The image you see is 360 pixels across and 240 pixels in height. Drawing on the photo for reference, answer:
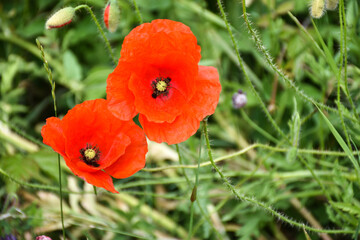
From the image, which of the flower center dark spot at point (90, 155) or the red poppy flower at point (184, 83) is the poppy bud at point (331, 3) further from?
the flower center dark spot at point (90, 155)

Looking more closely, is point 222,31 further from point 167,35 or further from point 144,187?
point 167,35

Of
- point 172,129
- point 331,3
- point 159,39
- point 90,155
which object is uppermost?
point 331,3

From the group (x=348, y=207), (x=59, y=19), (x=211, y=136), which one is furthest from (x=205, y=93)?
(x=211, y=136)

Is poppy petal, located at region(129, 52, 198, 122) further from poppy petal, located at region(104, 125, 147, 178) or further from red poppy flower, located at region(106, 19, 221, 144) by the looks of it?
poppy petal, located at region(104, 125, 147, 178)

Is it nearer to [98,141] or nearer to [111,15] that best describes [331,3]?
[111,15]

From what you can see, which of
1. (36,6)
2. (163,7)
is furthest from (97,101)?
(36,6)

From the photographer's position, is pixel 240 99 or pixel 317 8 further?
pixel 240 99
